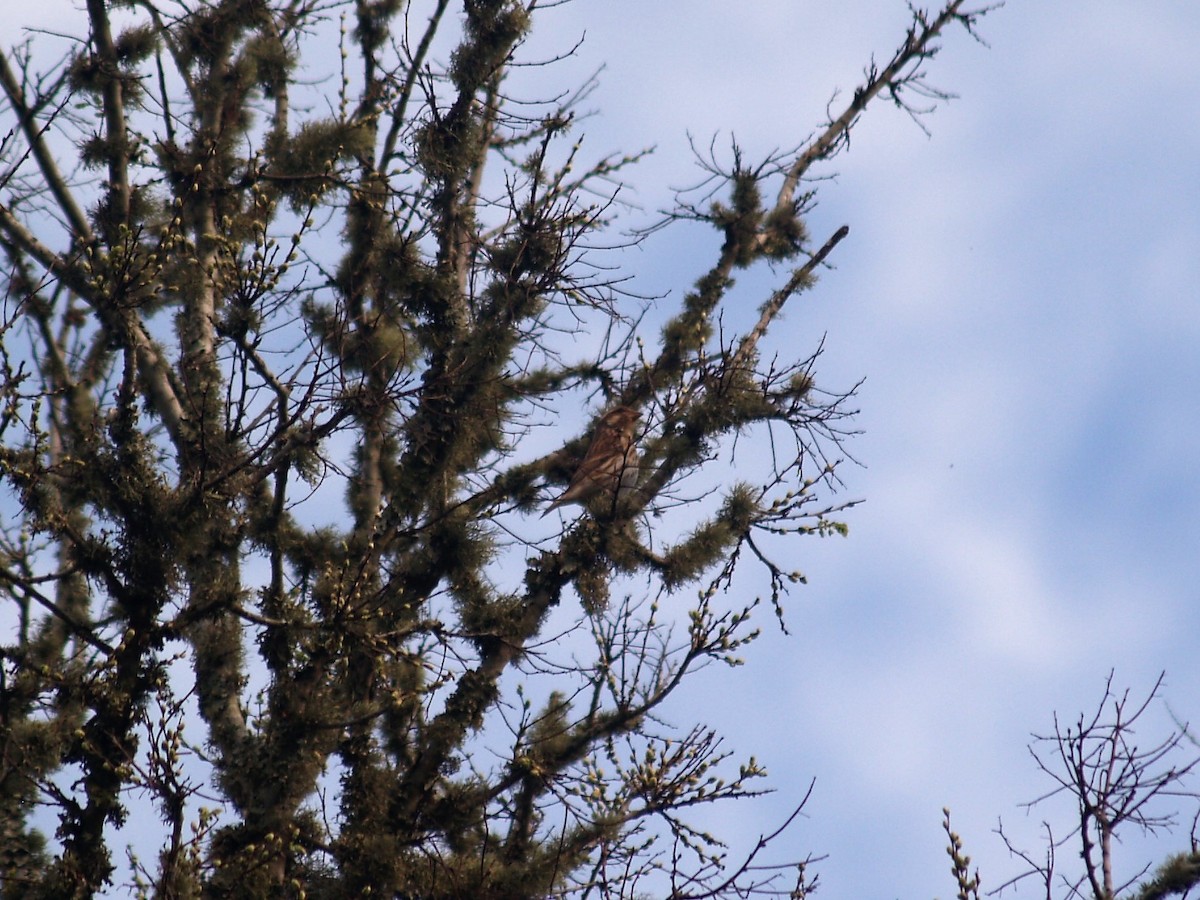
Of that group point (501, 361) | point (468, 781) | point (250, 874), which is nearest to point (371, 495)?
point (501, 361)

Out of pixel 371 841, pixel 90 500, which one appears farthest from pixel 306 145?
pixel 371 841

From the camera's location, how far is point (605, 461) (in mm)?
7273

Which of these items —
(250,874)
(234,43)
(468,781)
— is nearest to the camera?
(250,874)

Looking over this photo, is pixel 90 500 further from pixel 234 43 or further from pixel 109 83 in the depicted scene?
pixel 234 43

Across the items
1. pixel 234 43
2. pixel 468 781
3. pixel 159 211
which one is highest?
pixel 234 43

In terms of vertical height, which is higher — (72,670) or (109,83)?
(109,83)

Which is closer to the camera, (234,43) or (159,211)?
(159,211)

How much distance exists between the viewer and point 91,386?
764 centimetres

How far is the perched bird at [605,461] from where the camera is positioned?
6.97m

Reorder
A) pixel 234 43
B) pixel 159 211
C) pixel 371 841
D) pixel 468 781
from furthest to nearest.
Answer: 1. pixel 234 43
2. pixel 159 211
3. pixel 468 781
4. pixel 371 841

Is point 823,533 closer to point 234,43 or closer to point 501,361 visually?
point 501,361

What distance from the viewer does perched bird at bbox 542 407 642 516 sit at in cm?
697

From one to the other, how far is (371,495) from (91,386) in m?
1.79

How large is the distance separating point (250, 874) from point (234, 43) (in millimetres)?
5280
